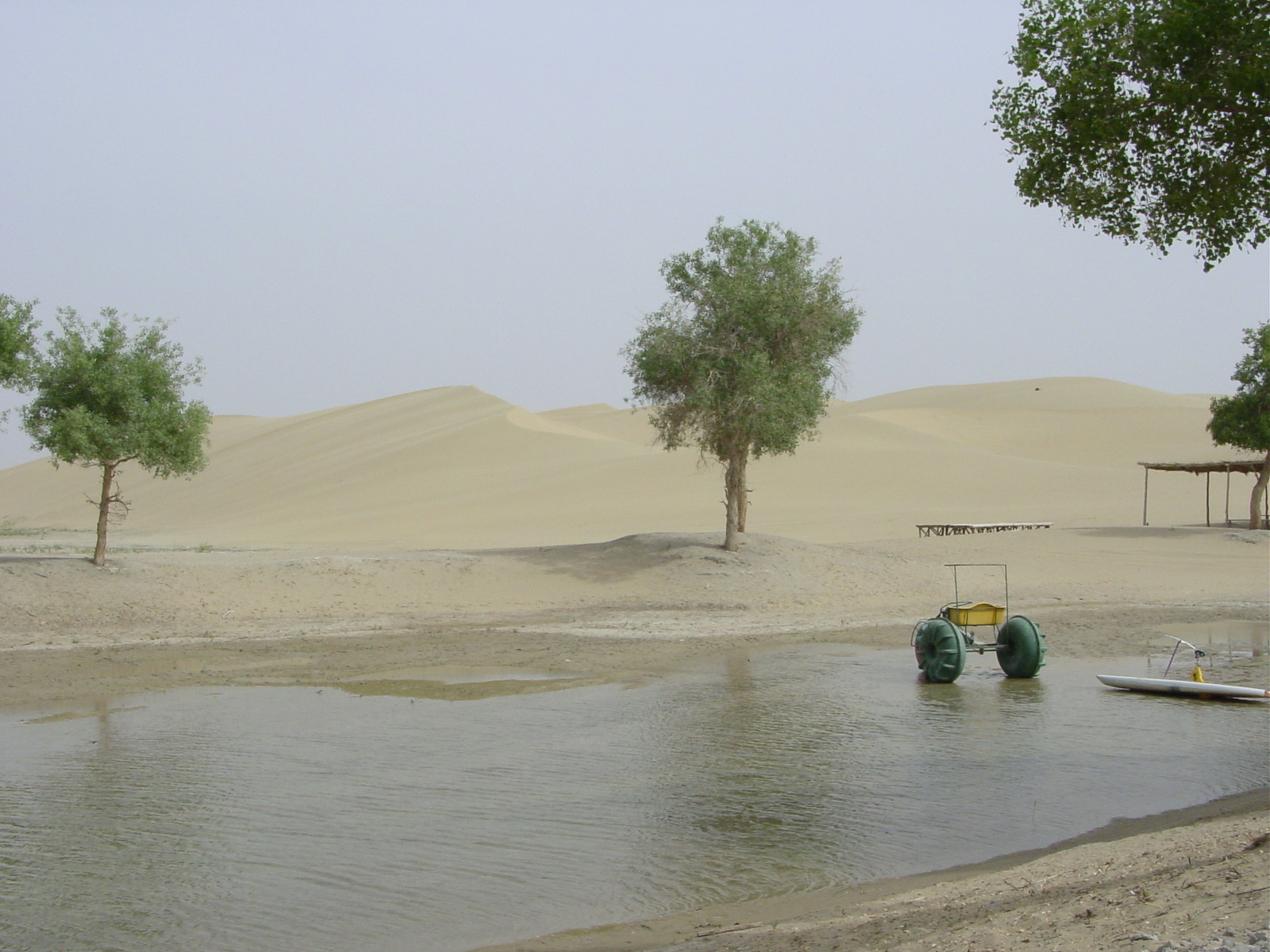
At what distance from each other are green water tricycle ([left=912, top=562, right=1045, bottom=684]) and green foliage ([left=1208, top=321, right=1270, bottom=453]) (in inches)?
839

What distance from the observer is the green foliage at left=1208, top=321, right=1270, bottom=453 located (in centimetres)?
3406

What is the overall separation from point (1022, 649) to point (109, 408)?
16.8m

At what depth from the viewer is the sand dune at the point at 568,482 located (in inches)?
1795

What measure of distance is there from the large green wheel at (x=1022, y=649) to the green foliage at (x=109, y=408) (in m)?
15.3

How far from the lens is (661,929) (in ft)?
23.1

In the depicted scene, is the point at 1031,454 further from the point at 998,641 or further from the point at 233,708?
the point at 233,708

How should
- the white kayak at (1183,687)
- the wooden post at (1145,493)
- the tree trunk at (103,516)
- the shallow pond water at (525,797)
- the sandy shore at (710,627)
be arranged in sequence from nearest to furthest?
the sandy shore at (710,627) < the shallow pond water at (525,797) < the white kayak at (1183,687) < the tree trunk at (103,516) < the wooden post at (1145,493)

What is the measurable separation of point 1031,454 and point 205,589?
71237mm

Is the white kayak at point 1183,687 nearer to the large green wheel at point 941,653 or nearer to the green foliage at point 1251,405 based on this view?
the large green wheel at point 941,653

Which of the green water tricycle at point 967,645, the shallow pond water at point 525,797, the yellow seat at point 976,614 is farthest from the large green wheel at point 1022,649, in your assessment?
the shallow pond water at point 525,797

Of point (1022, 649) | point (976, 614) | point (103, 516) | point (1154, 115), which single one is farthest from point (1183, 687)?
point (103, 516)

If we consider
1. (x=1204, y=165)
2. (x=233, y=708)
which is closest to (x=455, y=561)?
(x=233, y=708)

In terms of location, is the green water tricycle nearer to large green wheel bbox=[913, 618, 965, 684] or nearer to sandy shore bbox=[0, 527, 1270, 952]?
large green wheel bbox=[913, 618, 965, 684]

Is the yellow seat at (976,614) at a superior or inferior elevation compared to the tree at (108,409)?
inferior
